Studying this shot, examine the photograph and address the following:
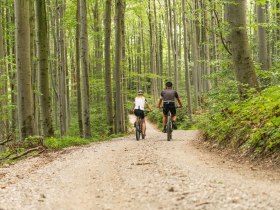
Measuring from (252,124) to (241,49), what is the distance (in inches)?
91.5

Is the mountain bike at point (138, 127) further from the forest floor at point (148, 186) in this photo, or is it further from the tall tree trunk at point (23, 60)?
the forest floor at point (148, 186)

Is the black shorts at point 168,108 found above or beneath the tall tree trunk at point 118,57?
beneath

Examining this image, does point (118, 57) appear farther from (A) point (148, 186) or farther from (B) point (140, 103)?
(A) point (148, 186)

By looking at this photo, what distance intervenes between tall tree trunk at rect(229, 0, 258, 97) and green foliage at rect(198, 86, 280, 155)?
0.56 m

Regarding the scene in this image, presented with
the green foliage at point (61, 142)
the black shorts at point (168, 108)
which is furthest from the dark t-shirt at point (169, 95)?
the green foliage at point (61, 142)

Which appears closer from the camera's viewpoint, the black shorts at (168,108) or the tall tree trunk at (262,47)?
the black shorts at (168,108)

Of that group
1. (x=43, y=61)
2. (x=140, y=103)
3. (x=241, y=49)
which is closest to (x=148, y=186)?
(x=241, y=49)

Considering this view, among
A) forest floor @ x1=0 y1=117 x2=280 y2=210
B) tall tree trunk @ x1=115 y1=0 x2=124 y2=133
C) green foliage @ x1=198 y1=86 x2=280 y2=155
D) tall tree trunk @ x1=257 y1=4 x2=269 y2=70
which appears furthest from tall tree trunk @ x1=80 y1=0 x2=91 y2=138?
forest floor @ x1=0 y1=117 x2=280 y2=210

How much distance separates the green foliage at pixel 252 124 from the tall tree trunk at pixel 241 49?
56 cm

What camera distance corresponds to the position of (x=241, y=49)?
9.30 m

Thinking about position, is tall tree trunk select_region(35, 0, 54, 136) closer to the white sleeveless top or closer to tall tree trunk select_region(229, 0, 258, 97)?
the white sleeveless top

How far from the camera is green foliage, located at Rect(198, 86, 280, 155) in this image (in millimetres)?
6711

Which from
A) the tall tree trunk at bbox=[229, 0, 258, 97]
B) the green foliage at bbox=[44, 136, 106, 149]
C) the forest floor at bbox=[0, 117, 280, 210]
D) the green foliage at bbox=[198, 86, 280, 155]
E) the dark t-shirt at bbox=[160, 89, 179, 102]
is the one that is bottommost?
the green foliage at bbox=[44, 136, 106, 149]

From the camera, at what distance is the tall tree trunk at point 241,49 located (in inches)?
365
